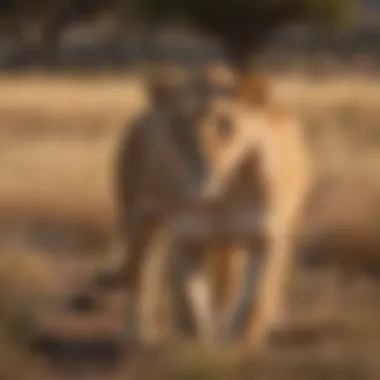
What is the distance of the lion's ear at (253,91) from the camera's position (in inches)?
47.9

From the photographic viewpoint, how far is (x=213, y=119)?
119cm

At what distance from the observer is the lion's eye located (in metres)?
1.19

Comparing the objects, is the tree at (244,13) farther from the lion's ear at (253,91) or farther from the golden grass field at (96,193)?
the lion's ear at (253,91)

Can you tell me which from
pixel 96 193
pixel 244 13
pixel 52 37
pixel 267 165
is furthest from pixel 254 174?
pixel 52 37

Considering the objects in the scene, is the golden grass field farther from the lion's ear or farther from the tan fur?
the lion's ear

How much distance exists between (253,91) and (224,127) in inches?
2.3

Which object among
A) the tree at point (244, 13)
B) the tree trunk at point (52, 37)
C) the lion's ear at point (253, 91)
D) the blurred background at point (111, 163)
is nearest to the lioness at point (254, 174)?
the lion's ear at point (253, 91)

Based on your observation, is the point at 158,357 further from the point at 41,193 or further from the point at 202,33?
the point at 202,33

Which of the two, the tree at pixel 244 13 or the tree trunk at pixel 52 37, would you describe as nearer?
the tree at pixel 244 13

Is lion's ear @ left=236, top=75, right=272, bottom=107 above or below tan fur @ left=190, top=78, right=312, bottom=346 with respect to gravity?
above

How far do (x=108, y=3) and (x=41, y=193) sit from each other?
0.48m

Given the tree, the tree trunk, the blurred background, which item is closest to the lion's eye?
the blurred background

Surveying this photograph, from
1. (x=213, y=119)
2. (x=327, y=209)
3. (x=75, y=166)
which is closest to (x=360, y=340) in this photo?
(x=213, y=119)

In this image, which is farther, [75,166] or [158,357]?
[75,166]
